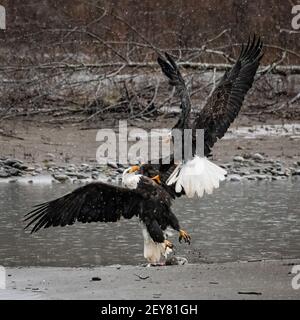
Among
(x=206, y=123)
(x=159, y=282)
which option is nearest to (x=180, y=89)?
(x=206, y=123)

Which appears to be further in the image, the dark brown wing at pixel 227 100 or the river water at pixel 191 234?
the dark brown wing at pixel 227 100

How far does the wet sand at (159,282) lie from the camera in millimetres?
5000

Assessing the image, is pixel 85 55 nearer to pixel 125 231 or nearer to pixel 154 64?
pixel 154 64

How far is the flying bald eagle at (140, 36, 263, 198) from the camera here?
6629 millimetres

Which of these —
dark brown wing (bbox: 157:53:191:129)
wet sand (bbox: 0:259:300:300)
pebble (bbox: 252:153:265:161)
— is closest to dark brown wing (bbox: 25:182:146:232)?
wet sand (bbox: 0:259:300:300)

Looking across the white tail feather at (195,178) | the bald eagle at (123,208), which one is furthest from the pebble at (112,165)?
the bald eagle at (123,208)

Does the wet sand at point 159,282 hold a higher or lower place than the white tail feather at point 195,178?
lower

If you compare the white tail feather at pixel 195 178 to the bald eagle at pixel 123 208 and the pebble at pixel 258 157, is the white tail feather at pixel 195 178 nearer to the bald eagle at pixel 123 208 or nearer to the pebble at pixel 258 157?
the bald eagle at pixel 123 208

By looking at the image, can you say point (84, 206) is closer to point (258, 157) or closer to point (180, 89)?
point (180, 89)

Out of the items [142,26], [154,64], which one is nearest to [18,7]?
Answer: [142,26]

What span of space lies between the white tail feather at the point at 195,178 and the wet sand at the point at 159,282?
0.73 m

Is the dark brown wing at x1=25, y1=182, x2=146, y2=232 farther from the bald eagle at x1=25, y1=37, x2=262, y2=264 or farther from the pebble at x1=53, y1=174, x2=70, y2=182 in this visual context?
the pebble at x1=53, y1=174, x2=70, y2=182

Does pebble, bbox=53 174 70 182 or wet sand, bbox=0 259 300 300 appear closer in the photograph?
wet sand, bbox=0 259 300 300

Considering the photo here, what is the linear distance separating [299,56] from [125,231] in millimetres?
6140
